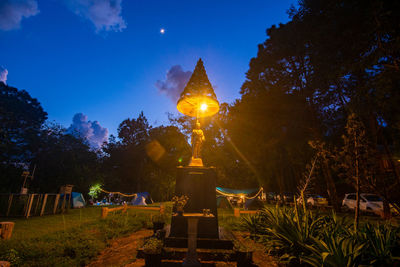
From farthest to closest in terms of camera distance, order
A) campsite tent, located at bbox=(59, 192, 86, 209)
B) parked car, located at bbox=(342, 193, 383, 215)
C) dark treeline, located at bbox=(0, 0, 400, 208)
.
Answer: campsite tent, located at bbox=(59, 192, 86, 209)
parked car, located at bbox=(342, 193, 383, 215)
dark treeline, located at bbox=(0, 0, 400, 208)

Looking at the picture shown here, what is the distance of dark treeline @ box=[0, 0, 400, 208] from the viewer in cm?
895

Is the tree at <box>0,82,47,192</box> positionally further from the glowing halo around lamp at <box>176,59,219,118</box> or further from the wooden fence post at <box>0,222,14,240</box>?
the glowing halo around lamp at <box>176,59,219,118</box>

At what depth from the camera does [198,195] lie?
6.00m

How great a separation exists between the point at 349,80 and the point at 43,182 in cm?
3471

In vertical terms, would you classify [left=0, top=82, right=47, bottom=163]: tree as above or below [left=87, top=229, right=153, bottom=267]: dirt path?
above

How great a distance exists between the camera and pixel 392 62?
9.24 m

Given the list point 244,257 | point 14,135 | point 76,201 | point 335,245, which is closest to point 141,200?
point 76,201

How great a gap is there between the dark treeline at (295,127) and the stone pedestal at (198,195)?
3457 mm

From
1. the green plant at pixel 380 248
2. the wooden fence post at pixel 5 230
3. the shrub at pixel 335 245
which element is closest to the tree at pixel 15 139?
the wooden fence post at pixel 5 230

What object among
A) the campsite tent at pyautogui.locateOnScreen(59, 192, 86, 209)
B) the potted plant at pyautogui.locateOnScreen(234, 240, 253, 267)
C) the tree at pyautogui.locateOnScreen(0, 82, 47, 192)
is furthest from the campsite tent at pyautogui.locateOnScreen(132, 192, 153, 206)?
the potted plant at pyautogui.locateOnScreen(234, 240, 253, 267)

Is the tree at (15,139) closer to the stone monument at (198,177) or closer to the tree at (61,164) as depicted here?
the tree at (61,164)

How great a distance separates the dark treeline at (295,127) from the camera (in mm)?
8953

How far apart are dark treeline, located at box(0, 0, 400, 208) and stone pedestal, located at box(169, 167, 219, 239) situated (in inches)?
136

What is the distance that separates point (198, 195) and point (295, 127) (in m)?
13.2
